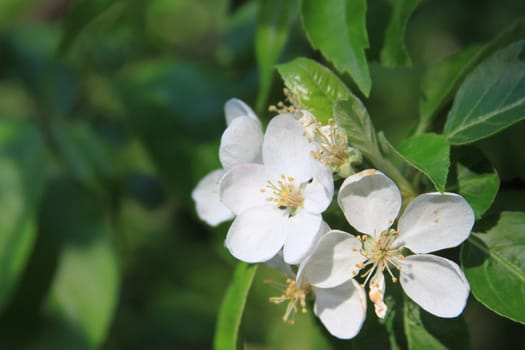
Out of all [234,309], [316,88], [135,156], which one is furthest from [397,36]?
[135,156]

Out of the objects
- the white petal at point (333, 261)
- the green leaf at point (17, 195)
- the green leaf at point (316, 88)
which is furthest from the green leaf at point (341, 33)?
the green leaf at point (17, 195)

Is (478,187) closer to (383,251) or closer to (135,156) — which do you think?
(383,251)

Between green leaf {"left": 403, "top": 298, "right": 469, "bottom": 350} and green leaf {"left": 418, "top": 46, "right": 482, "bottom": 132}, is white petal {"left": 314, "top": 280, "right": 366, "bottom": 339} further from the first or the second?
green leaf {"left": 418, "top": 46, "right": 482, "bottom": 132}

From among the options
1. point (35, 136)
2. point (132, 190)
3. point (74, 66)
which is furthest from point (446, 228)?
point (74, 66)

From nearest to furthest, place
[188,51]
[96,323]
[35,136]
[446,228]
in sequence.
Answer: [446,228] < [96,323] < [35,136] < [188,51]

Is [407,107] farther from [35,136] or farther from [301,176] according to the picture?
[301,176]

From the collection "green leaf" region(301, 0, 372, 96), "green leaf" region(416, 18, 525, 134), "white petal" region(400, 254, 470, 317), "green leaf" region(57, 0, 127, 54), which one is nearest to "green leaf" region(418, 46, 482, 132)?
"green leaf" region(416, 18, 525, 134)
